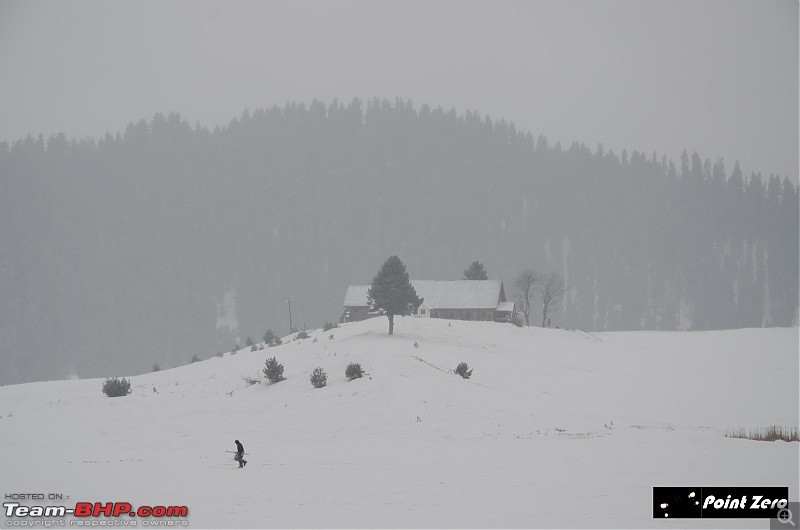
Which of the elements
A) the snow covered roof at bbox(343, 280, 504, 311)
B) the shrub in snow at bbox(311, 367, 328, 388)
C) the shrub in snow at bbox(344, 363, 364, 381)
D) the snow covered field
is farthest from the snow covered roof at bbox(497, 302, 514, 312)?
the shrub in snow at bbox(311, 367, 328, 388)

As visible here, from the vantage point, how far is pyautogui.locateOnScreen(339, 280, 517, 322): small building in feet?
265

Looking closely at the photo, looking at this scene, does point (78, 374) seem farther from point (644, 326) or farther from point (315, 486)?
point (315, 486)

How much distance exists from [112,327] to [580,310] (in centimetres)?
10698

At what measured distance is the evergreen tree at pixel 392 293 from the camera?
49.9 m

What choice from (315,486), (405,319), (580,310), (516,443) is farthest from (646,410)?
(580,310)

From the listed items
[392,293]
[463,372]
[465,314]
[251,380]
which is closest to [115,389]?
[251,380]

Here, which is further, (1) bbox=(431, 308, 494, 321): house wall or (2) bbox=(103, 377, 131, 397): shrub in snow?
(1) bbox=(431, 308, 494, 321): house wall

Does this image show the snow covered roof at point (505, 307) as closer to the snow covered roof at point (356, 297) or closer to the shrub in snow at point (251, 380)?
the snow covered roof at point (356, 297)

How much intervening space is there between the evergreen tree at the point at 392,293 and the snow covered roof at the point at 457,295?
3105 centimetres

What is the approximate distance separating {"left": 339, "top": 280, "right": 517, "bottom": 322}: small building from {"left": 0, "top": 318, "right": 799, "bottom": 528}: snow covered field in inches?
1043

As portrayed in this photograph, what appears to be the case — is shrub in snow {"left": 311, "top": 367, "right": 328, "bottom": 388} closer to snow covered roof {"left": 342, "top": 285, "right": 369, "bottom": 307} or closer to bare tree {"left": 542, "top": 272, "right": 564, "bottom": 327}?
snow covered roof {"left": 342, "top": 285, "right": 369, "bottom": 307}

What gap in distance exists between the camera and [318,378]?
114 ft

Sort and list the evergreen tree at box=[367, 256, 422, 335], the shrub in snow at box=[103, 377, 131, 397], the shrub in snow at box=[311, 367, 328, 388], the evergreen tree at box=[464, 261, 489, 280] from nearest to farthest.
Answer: the shrub in snow at box=[311, 367, 328, 388] → the shrub in snow at box=[103, 377, 131, 397] → the evergreen tree at box=[367, 256, 422, 335] → the evergreen tree at box=[464, 261, 489, 280]

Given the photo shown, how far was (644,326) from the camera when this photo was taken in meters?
182
